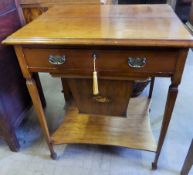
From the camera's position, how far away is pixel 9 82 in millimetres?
1165

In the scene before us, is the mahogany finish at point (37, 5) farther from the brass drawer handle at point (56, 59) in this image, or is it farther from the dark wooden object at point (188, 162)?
the dark wooden object at point (188, 162)

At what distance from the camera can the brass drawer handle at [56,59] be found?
78 centimetres

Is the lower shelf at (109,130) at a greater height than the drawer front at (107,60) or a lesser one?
lesser

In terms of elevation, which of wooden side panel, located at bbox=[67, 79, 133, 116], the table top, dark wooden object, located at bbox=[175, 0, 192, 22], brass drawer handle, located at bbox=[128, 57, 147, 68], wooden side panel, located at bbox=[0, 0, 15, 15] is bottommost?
dark wooden object, located at bbox=[175, 0, 192, 22]

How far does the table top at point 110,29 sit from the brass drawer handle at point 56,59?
0.07 metres

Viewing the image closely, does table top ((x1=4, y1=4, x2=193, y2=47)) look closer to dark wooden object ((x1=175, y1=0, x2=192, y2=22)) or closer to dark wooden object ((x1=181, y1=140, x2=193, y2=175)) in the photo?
dark wooden object ((x1=181, y1=140, x2=193, y2=175))

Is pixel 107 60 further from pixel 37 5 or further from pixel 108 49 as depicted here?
pixel 37 5

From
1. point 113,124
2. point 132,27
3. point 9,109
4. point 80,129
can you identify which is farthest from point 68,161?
point 132,27

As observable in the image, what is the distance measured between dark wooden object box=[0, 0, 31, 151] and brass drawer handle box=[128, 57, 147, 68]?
2.38 ft

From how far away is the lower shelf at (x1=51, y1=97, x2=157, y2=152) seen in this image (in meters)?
1.12

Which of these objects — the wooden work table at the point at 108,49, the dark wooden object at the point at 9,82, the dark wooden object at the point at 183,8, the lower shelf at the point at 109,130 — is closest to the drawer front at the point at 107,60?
the wooden work table at the point at 108,49

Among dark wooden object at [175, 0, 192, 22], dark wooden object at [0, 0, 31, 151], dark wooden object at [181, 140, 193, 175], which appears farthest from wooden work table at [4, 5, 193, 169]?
dark wooden object at [175, 0, 192, 22]

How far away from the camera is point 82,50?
2.44 feet

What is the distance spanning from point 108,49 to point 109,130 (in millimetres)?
640
